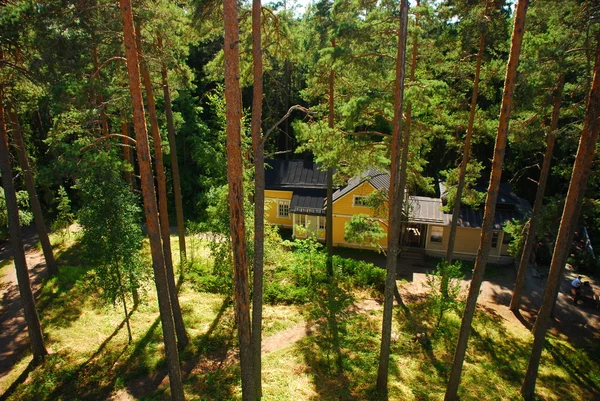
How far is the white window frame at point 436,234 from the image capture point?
22594 millimetres

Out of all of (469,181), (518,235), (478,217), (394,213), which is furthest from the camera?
(478,217)

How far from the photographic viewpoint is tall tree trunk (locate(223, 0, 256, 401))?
6789mm

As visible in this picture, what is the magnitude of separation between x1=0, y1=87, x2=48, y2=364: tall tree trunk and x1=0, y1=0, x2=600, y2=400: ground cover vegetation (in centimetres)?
5

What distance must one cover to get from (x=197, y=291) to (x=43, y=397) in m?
6.78

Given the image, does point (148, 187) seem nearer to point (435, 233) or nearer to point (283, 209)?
point (283, 209)

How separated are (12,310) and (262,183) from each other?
12.7m

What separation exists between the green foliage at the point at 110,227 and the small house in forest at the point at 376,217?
10346mm

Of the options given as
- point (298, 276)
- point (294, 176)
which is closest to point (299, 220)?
point (294, 176)

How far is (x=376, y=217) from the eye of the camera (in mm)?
19859

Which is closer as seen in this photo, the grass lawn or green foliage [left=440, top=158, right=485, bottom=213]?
the grass lawn

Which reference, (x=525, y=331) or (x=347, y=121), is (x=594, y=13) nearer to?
(x=347, y=121)

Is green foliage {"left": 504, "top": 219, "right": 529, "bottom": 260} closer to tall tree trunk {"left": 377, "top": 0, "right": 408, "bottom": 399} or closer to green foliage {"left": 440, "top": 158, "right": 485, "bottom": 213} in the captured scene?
green foliage {"left": 440, "top": 158, "right": 485, "bottom": 213}

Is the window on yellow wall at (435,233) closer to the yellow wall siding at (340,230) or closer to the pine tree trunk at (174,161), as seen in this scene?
the yellow wall siding at (340,230)

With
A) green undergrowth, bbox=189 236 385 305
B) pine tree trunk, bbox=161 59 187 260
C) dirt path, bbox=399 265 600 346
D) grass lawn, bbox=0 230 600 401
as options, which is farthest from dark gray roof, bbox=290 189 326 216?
grass lawn, bbox=0 230 600 401
